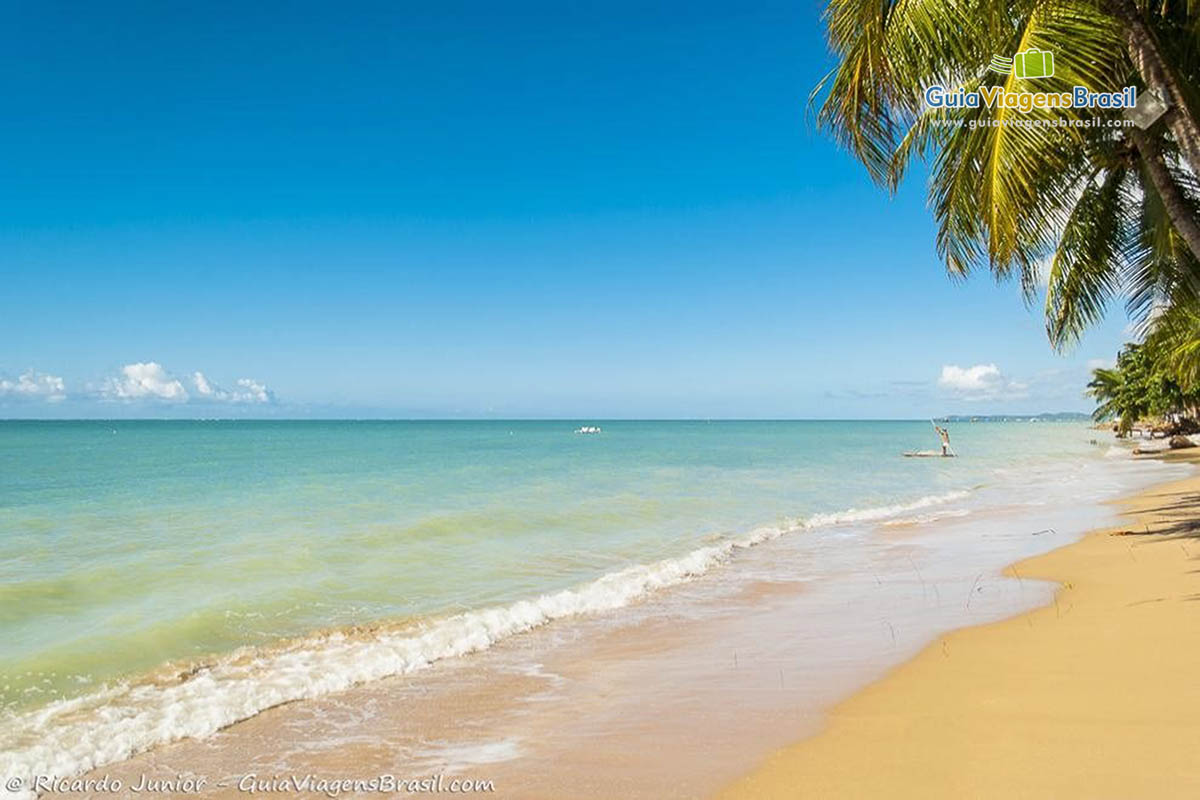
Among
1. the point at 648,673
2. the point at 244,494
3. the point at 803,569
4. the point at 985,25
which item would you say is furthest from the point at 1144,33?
the point at 244,494

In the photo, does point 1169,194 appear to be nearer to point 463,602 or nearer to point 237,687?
point 463,602

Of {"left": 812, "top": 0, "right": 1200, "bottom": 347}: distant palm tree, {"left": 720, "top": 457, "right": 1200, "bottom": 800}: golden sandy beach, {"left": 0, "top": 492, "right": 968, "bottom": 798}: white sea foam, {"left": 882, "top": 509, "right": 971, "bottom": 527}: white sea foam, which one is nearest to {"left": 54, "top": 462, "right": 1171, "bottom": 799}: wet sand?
{"left": 0, "top": 492, "right": 968, "bottom": 798}: white sea foam

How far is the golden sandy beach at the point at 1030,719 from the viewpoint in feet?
11.6

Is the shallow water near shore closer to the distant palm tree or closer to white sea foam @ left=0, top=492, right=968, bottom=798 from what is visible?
white sea foam @ left=0, top=492, right=968, bottom=798

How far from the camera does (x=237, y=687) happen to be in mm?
6195

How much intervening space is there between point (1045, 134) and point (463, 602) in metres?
8.43

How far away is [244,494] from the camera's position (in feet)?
80.4

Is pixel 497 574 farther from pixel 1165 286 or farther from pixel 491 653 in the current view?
pixel 1165 286

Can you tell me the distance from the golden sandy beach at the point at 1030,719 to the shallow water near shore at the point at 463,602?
444 millimetres

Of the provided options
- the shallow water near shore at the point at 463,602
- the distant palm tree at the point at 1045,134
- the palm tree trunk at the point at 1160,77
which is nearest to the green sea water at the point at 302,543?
the shallow water near shore at the point at 463,602

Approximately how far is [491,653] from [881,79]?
6921mm

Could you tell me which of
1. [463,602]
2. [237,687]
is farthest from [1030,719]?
[463,602]

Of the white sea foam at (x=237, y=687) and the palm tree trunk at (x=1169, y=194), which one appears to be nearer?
the white sea foam at (x=237, y=687)

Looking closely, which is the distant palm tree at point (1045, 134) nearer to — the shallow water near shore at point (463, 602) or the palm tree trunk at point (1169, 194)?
the palm tree trunk at point (1169, 194)
